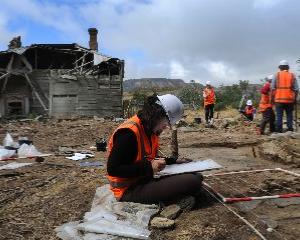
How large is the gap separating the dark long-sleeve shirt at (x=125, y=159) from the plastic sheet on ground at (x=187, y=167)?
1.03ft

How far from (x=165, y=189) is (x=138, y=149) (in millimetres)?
458

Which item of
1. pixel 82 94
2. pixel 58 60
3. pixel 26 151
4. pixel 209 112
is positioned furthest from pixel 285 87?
pixel 58 60

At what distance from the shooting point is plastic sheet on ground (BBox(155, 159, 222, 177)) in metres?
4.63

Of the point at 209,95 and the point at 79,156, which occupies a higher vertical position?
the point at 209,95

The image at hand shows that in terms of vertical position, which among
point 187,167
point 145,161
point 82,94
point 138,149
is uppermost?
point 82,94

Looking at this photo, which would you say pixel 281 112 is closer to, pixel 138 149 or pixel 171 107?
pixel 171 107

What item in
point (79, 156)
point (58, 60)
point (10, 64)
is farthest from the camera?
point (58, 60)

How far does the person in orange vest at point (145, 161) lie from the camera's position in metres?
4.32

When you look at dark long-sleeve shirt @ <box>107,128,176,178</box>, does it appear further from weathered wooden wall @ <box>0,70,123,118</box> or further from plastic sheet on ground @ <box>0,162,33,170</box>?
weathered wooden wall @ <box>0,70,123,118</box>

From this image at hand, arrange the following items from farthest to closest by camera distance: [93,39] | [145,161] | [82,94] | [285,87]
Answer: [93,39] < [82,94] < [285,87] < [145,161]

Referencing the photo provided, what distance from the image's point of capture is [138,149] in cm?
439

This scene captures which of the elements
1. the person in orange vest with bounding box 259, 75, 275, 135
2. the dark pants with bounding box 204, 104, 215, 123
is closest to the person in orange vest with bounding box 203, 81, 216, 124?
the dark pants with bounding box 204, 104, 215, 123

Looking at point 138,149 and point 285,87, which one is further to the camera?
point 285,87

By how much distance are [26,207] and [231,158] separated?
169 inches
